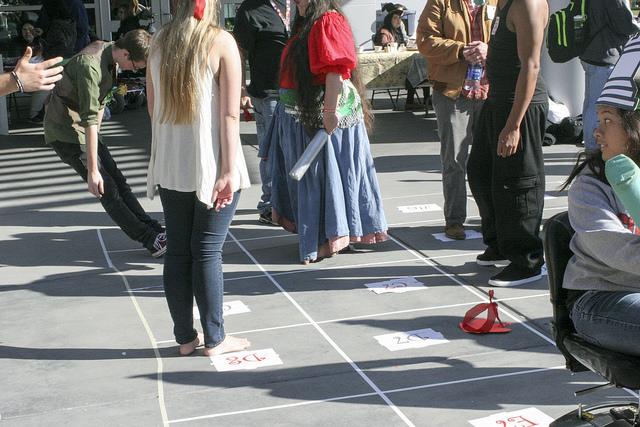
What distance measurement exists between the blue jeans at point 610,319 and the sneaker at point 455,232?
124 inches

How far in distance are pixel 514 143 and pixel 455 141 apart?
1041mm

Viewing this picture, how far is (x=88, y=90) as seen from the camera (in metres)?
5.78

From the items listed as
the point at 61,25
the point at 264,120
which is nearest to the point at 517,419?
the point at 264,120

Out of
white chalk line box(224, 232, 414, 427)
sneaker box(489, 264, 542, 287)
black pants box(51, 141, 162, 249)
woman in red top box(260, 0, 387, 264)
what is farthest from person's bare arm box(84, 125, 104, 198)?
sneaker box(489, 264, 542, 287)

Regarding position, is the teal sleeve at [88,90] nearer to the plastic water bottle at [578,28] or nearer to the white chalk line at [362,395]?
the white chalk line at [362,395]

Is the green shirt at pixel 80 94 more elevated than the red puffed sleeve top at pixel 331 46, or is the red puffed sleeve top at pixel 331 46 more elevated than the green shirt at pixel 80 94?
the red puffed sleeve top at pixel 331 46

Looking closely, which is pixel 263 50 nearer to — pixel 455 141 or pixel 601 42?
pixel 455 141

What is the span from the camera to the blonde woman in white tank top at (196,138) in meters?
4.26

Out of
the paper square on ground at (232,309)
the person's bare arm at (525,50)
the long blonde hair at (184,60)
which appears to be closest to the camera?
the long blonde hair at (184,60)

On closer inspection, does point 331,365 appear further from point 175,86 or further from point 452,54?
point 452,54

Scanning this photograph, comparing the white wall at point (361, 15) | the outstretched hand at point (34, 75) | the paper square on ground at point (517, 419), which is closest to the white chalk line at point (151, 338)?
the paper square on ground at point (517, 419)

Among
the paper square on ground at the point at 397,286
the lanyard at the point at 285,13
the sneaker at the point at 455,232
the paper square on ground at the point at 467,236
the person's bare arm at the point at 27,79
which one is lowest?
the paper square on ground at the point at 397,286

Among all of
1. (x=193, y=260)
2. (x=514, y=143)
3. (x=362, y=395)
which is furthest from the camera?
(x=514, y=143)

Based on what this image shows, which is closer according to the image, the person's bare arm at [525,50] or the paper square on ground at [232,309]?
the person's bare arm at [525,50]
